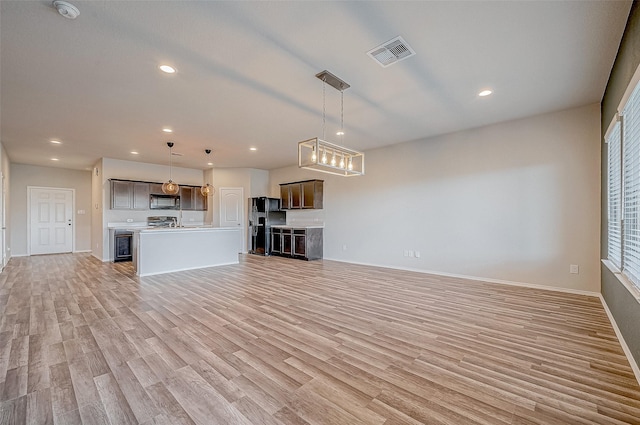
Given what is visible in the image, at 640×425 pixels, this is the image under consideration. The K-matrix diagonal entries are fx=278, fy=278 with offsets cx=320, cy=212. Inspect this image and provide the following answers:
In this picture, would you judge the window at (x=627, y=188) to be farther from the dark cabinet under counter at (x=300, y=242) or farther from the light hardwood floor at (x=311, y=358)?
the dark cabinet under counter at (x=300, y=242)

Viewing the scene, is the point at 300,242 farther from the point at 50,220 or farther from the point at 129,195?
the point at 50,220

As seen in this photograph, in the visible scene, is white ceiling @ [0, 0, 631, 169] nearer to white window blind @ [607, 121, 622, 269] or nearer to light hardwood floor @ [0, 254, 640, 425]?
white window blind @ [607, 121, 622, 269]

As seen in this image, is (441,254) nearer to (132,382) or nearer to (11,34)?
(132,382)

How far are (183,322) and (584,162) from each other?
5.82m

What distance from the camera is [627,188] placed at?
8.45ft

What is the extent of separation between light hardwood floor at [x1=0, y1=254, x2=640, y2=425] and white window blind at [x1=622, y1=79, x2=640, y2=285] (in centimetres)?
78

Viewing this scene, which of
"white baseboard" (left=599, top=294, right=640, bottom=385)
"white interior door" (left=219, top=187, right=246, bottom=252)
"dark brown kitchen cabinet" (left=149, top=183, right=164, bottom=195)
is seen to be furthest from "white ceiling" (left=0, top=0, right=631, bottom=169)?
"white interior door" (left=219, top=187, right=246, bottom=252)

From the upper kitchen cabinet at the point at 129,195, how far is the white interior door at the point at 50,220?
116 inches

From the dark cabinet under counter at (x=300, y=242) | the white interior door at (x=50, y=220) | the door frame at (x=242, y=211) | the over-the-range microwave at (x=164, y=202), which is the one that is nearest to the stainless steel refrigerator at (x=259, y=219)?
the door frame at (x=242, y=211)

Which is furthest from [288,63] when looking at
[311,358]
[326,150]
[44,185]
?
[44,185]

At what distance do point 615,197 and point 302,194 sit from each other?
6286 millimetres

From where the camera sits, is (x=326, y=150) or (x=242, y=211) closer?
(x=326, y=150)

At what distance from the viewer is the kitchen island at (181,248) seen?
5.48 m

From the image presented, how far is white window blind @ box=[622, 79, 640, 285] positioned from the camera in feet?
7.32
